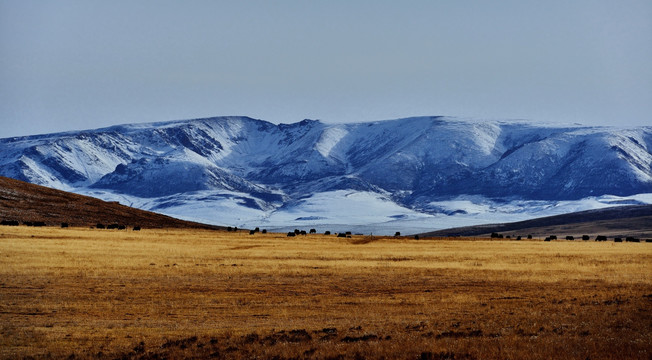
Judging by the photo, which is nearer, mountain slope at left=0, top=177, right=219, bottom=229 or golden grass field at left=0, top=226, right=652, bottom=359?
golden grass field at left=0, top=226, right=652, bottom=359

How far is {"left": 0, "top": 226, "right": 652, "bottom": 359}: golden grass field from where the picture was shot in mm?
26875

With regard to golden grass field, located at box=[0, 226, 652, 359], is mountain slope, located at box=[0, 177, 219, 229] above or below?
above

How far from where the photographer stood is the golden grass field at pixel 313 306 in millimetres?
26875

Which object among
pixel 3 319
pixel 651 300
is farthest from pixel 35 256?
pixel 651 300

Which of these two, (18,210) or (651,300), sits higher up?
(18,210)

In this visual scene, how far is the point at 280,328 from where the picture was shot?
104 feet

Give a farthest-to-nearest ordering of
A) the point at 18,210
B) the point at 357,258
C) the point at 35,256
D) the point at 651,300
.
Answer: the point at 18,210 → the point at 357,258 → the point at 35,256 → the point at 651,300

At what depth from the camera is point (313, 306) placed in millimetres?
38438

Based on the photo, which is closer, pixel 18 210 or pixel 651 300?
pixel 651 300

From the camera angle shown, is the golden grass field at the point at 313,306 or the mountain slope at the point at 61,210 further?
the mountain slope at the point at 61,210

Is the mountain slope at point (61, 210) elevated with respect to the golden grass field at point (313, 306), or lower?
elevated

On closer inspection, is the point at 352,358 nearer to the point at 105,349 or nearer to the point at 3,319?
the point at 105,349

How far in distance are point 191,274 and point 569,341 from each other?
28920 millimetres

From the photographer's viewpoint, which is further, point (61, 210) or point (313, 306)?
point (61, 210)
